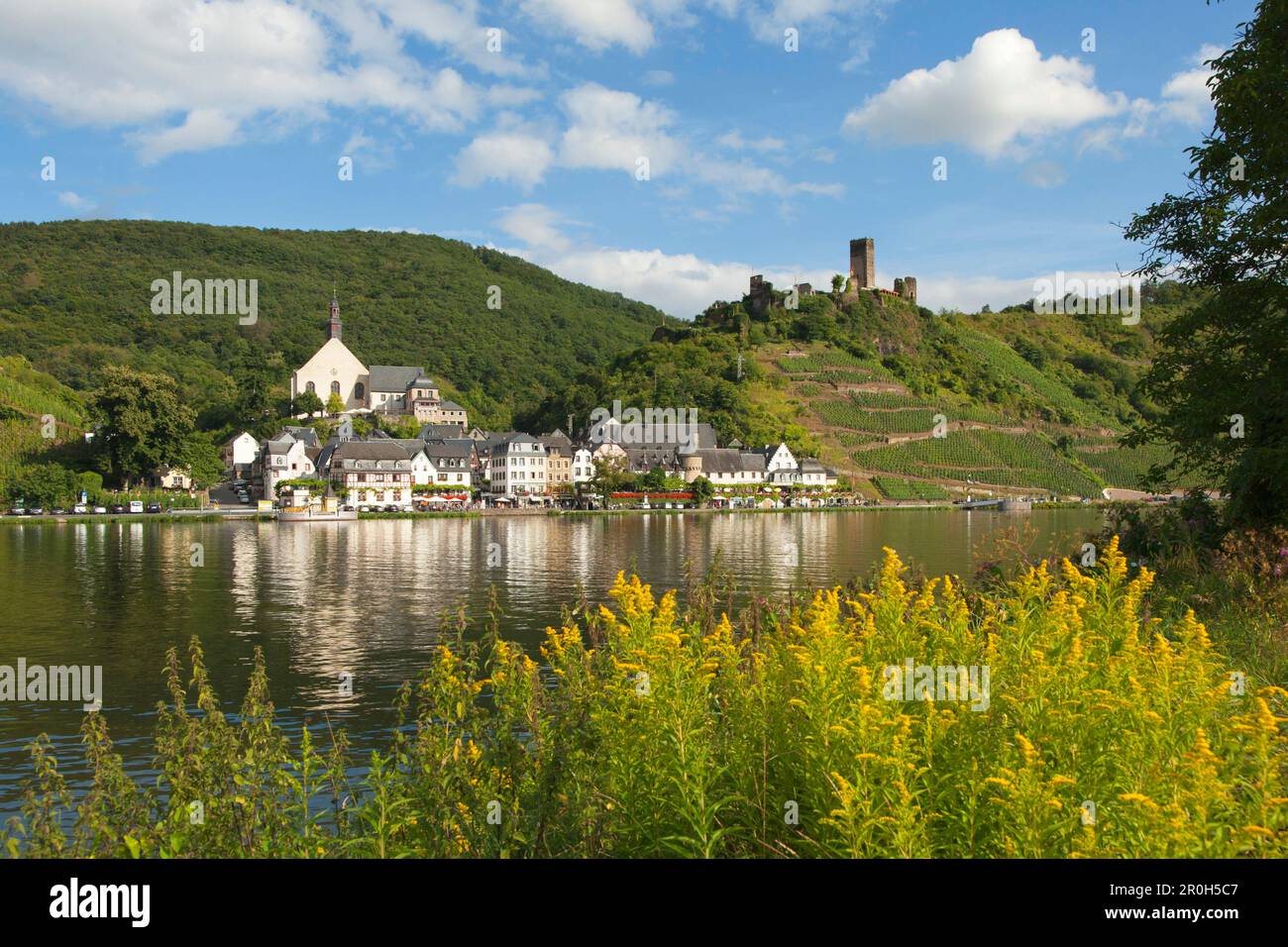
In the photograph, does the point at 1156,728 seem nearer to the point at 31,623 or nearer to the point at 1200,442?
the point at 1200,442

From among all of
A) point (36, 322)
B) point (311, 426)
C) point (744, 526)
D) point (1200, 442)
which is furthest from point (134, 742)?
point (36, 322)

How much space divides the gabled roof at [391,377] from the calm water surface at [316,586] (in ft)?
270

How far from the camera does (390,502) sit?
124438mm

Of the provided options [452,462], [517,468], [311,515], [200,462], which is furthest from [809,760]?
[517,468]

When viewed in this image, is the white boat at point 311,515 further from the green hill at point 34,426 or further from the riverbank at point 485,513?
the green hill at point 34,426

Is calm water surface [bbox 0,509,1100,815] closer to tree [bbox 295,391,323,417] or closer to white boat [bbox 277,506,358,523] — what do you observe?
white boat [bbox 277,506,358,523]

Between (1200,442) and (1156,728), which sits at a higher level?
(1200,442)

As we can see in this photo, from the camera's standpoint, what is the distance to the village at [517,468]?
410 ft

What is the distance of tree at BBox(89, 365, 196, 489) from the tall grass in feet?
380

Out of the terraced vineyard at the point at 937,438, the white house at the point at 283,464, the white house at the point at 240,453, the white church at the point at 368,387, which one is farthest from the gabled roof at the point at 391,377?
the terraced vineyard at the point at 937,438

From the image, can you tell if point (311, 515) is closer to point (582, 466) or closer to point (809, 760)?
point (582, 466)

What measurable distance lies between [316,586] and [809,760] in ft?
130
